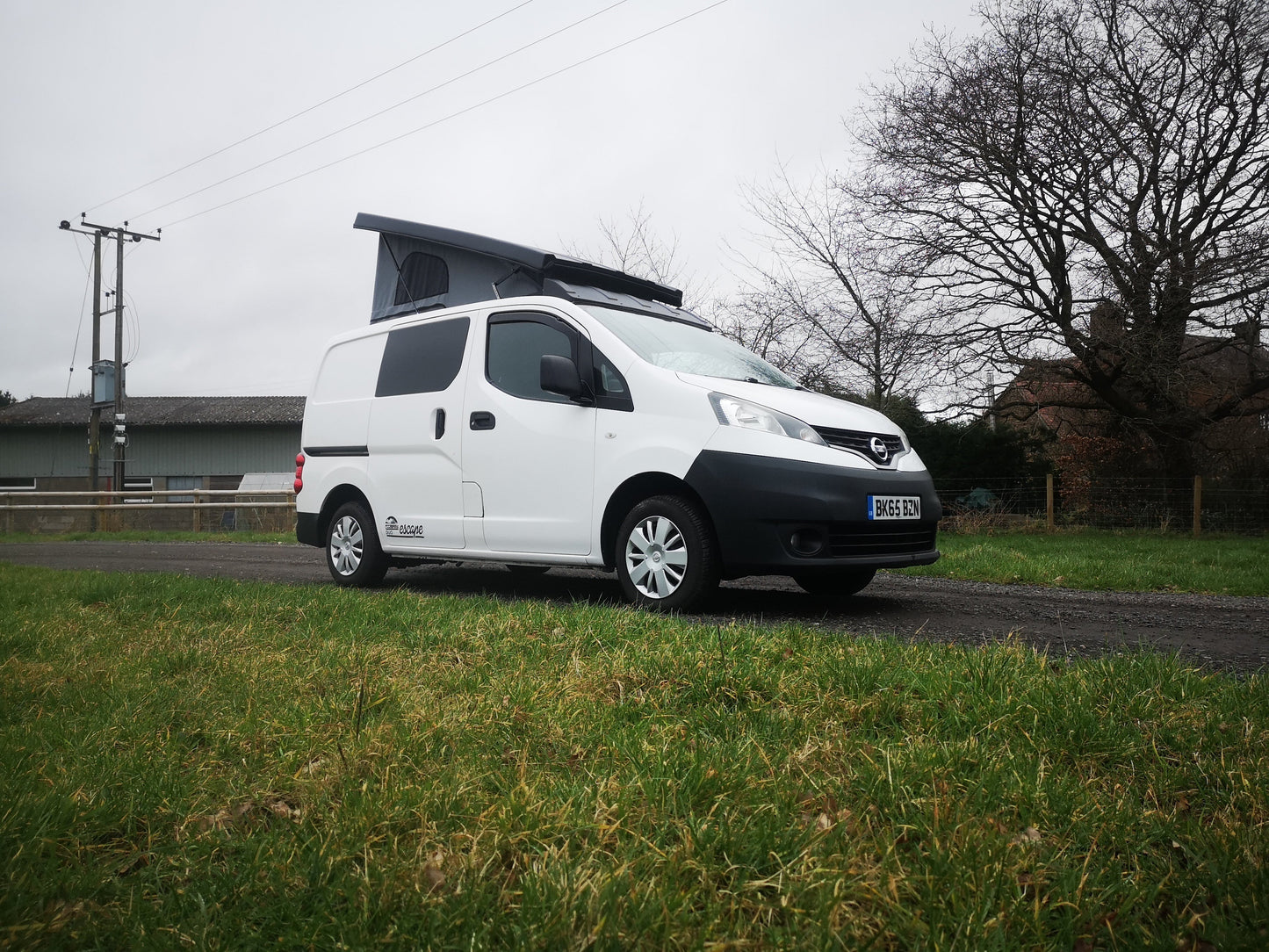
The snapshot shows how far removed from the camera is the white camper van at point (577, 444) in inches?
190

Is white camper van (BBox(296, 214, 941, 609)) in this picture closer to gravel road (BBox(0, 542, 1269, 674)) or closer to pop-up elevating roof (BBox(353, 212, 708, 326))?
pop-up elevating roof (BBox(353, 212, 708, 326))

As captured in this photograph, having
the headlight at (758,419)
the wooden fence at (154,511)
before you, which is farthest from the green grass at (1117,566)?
the wooden fence at (154,511)

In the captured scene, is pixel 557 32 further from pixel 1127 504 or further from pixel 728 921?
pixel 728 921

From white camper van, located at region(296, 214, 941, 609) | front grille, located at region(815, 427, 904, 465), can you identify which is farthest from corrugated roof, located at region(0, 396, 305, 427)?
front grille, located at region(815, 427, 904, 465)

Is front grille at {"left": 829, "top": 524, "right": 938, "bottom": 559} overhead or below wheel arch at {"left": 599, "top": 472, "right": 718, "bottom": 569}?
below

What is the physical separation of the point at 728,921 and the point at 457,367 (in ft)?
16.9

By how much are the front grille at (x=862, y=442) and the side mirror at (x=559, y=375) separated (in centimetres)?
150

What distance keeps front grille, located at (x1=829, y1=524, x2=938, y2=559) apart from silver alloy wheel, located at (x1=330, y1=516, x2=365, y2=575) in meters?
3.90

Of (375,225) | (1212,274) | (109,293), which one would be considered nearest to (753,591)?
(375,225)

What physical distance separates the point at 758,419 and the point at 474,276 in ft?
9.86

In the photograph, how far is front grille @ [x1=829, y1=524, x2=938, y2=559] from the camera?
4.80 meters

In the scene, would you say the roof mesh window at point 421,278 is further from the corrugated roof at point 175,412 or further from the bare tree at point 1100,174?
the corrugated roof at point 175,412

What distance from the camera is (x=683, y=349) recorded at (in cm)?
573

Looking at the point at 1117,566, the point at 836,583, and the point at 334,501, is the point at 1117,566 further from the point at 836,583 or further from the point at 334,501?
the point at 334,501
